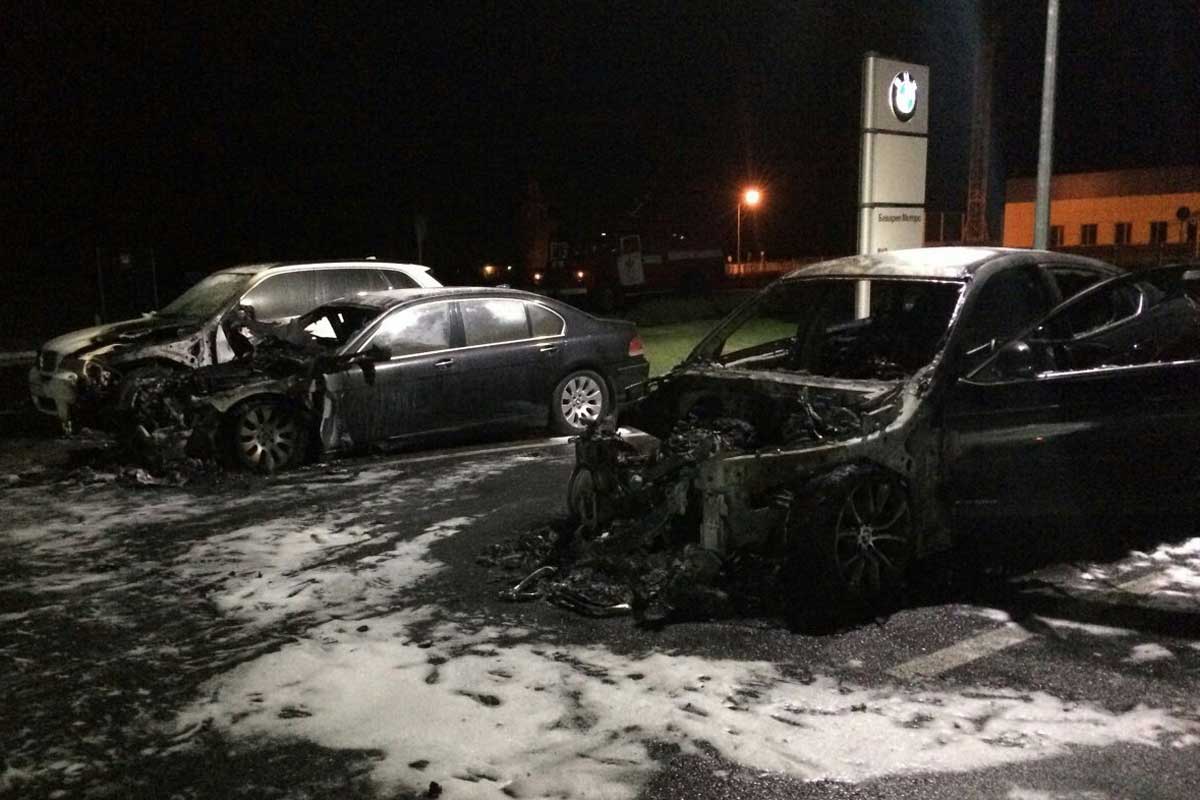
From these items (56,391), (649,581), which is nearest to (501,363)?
(56,391)

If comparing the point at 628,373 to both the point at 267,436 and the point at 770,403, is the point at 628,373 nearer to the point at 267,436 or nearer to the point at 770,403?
the point at 267,436

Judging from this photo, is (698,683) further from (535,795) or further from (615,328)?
(615,328)

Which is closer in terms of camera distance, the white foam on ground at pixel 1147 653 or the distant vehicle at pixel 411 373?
the white foam on ground at pixel 1147 653

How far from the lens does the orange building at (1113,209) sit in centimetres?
4719

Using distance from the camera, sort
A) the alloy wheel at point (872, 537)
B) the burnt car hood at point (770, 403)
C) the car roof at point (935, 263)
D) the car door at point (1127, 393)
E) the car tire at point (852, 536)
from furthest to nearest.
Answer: the car roof at point (935, 263)
the car door at point (1127, 393)
the burnt car hood at point (770, 403)
the alloy wheel at point (872, 537)
the car tire at point (852, 536)

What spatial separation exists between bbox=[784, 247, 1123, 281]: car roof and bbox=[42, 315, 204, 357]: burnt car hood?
6.10 meters

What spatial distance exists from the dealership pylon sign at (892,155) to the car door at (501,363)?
14.0 feet

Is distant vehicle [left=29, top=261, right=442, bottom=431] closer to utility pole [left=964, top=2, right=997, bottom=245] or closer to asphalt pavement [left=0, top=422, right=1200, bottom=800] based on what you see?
asphalt pavement [left=0, top=422, right=1200, bottom=800]

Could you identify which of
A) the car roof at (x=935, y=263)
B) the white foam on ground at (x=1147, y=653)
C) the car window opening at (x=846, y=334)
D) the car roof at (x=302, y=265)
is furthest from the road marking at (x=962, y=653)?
the car roof at (x=302, y=265)

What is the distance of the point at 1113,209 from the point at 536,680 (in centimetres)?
5287

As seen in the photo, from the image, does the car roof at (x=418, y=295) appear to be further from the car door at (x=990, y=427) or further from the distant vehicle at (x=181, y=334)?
the car door at (x=990, y=427)

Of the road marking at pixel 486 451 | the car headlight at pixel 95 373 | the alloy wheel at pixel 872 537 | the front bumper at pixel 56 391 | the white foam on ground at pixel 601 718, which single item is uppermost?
the car headlight at pixel 95 373

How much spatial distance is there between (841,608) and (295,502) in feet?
13.7

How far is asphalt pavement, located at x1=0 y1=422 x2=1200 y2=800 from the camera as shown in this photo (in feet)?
12.2
